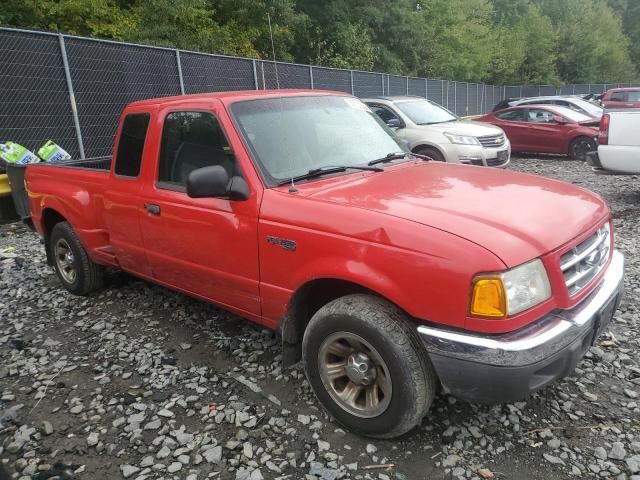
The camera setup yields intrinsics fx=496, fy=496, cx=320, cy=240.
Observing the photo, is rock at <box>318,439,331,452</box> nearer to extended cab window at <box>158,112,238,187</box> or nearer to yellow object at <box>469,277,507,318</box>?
yellow object at <box>469,277,507,318</box>

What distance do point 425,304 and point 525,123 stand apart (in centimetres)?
1372

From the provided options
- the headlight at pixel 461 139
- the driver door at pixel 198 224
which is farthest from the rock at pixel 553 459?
the headlight at pixel 461 139

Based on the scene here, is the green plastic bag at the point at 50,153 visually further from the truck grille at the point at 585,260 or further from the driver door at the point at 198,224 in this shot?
the truck grille at the point at 585,260

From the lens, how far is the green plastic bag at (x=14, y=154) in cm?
724

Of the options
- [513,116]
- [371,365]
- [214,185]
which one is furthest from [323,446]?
[513,116]

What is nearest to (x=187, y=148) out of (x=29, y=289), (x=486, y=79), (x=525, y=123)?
(x=29, y=289)

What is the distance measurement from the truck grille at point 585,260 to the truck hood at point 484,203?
0.29 feet

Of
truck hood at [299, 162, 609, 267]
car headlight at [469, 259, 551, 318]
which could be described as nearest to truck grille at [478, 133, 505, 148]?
truck hood at [299, 162, 609, 267]

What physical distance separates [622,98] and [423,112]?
14384mm

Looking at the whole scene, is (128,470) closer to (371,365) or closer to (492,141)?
(371,365)

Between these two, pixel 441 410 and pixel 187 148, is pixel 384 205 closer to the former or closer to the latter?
pixel 441 410

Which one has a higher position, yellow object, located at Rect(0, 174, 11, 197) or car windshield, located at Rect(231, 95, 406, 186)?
car windshield, located at Rect(231, 95, 406, 186)

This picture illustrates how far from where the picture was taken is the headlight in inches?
369

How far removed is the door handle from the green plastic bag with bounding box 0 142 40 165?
4.72 metres
